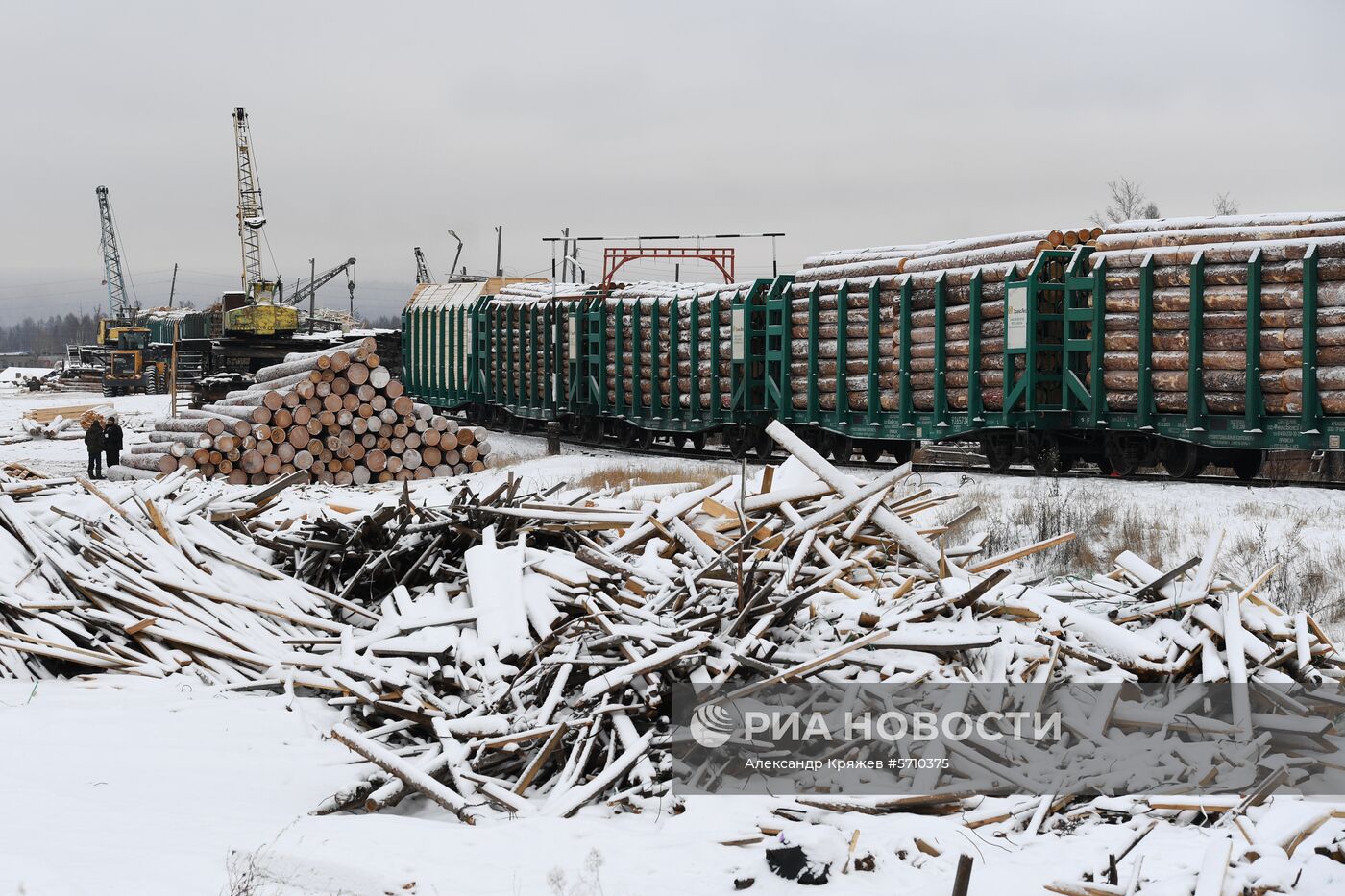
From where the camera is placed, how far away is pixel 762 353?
21.2 m

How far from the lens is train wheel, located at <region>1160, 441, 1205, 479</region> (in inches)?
598

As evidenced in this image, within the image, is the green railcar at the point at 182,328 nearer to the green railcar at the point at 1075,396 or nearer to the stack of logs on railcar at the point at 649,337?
the stack of logs on railcar at the point at 649,337

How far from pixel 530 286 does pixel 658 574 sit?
24.6 m

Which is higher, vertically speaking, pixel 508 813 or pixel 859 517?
pixel 859 517

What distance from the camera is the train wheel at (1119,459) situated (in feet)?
52.1

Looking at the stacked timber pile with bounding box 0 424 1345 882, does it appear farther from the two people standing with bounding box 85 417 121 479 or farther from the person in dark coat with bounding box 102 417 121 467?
the person in dark coat with bounding box 102 417 121 467

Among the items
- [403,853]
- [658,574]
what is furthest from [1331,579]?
[403,853]

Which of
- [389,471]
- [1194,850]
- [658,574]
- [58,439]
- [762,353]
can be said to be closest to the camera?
[1194,850]

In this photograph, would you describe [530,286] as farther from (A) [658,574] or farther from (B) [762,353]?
(A) [658,574]

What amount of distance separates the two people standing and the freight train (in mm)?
9635

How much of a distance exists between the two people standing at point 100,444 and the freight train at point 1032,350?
31.6ft

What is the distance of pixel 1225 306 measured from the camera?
14234 mm

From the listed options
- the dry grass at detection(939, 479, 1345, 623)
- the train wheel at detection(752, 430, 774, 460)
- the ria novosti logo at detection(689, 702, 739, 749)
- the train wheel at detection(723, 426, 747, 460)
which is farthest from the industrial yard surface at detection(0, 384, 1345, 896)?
the train wheel at detection(723, 426, 747, 460)

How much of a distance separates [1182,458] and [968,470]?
2.97m
